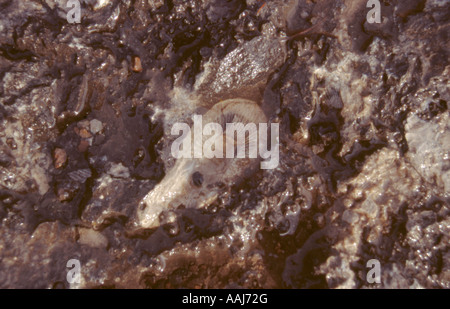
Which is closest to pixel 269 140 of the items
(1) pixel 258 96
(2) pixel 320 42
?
(1) pixel 258 96

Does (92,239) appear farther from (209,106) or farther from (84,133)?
(209,106)

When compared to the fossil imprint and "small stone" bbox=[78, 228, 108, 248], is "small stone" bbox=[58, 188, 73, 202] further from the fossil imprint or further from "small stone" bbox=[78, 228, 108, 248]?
the fossil imprint

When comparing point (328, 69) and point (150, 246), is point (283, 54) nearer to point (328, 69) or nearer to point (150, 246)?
point (328, 69)

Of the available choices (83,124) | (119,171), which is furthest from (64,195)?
(83,124)

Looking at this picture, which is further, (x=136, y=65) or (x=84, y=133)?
(x=136, y=65)

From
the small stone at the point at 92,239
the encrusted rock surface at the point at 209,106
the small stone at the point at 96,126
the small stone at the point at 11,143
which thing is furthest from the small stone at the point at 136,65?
the small stone at the point at 92,239

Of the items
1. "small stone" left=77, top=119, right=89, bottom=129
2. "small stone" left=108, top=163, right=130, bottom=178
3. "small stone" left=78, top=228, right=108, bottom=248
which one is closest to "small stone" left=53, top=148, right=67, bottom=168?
"small stone" left=77, top=119, right=89, bottom=129
